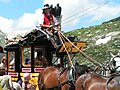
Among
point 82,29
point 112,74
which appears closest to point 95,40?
point 82,29

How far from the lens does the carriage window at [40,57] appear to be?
1346 cm

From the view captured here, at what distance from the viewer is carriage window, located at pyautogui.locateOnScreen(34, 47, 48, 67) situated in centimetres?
1346

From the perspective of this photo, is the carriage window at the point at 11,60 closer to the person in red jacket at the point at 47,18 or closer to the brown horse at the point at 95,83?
the person in red jacket at the point at 47,18

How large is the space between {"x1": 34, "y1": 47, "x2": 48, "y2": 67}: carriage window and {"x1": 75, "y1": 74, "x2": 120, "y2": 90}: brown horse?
11.3 ft

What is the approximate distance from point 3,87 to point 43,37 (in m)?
5.25

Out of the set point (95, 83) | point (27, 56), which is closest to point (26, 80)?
point (95, 83)

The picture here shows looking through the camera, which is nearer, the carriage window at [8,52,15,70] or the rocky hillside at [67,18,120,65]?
the carriage window at [8,52,15,70]

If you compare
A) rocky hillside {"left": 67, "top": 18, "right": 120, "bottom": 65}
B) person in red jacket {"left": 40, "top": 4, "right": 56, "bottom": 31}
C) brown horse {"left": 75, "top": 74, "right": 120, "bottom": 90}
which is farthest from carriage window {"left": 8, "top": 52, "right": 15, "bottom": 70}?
rocky hillside {"left": 67, "top": 18, "right": 120, "bottom": 65}

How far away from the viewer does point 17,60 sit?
13906 mm

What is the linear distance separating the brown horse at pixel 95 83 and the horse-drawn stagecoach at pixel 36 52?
3038 mm

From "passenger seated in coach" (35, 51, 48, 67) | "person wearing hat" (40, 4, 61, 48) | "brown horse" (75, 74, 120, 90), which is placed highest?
"person wearing hat" (40, 4, 61, 48)

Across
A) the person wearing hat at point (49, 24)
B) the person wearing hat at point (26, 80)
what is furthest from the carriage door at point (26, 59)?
the person wearing hat at point (26, 80)

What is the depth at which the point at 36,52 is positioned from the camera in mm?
13562

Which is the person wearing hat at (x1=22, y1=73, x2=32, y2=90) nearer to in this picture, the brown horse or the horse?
the brown horse
